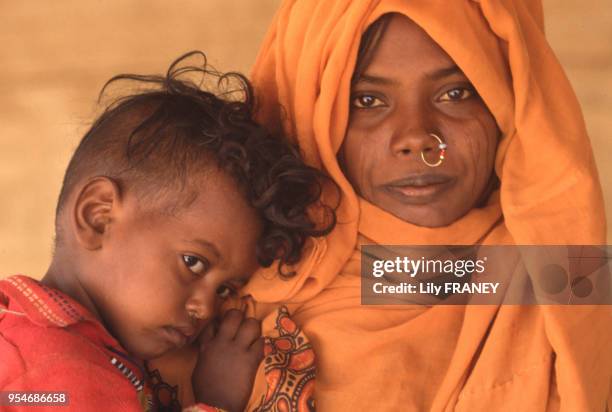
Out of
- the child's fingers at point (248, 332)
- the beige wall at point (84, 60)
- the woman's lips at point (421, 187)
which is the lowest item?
the child's fingers at point (248, 332)

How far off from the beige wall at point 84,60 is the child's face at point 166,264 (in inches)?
37.4

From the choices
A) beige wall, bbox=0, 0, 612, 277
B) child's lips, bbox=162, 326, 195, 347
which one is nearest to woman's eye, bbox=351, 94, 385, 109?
child's lips, bbox=162, 326, 195, 347

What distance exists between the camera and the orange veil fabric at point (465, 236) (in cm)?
131

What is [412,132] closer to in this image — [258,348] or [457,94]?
[457,94]

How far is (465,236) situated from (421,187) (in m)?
0.12

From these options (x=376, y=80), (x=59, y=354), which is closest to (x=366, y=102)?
(x=376, y=80)

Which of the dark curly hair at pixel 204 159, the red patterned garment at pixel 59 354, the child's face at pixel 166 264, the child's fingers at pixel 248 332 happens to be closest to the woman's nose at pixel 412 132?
the dark curly hair at pixel 204 159

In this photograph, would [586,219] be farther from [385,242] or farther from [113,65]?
[113,65]

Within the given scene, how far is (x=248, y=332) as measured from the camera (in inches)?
57.4

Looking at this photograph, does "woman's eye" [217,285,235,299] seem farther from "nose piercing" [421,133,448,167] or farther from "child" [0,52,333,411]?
"nose piercing" [421,133,448,167]

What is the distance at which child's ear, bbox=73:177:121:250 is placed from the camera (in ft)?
4.42

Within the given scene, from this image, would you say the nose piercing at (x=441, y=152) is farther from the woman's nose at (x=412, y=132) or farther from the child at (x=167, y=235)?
the child at (x=167, y=235)

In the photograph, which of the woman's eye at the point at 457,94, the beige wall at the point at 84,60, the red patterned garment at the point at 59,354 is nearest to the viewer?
the red patterned garment at the point at 59,354

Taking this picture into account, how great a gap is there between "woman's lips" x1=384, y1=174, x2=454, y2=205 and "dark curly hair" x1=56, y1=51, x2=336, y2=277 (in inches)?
4.9
